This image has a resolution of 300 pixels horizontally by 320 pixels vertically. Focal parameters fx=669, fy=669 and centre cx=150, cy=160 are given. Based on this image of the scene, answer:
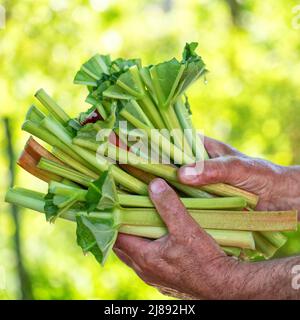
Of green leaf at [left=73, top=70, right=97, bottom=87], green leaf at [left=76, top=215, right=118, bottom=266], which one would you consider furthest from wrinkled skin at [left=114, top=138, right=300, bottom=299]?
green leaf at [left=73, top=70, right=97, bottom=87]

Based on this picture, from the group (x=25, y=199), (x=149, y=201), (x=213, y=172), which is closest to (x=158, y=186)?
(x=149, y=201)

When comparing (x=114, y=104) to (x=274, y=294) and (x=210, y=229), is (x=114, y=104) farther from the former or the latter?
(x=274, y=294)

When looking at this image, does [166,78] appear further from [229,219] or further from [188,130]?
[229,219]

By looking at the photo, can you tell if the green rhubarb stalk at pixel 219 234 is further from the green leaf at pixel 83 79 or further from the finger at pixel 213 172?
the green leaf at pixel 83 79

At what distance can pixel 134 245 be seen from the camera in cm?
186

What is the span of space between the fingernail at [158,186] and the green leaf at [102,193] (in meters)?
0.11

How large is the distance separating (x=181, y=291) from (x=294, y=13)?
2.70 m

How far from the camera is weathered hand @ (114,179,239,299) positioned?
1.80 metres

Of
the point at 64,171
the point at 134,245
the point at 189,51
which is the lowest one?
the point at 134,245

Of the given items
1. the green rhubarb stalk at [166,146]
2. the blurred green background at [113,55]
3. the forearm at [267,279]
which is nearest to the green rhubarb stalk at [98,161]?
the green rhubarb stalk at [166,146]

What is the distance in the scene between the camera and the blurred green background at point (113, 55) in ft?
13.4

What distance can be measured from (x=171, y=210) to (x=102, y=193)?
199 mm
